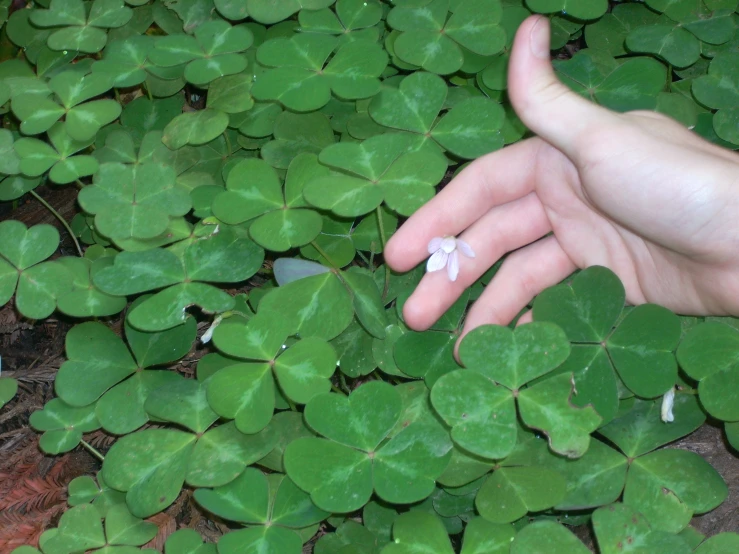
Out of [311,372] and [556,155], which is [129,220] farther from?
[556,155]

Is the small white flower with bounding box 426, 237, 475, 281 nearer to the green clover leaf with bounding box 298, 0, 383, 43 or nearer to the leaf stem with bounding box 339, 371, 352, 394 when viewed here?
the leaf stem with bounding box 339, 371, 352, 394

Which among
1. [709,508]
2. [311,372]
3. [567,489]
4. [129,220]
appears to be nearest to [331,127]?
[129,220]

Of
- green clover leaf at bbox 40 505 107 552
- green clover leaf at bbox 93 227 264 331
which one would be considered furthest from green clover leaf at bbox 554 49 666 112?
green clover leaf at bbox 40 505 107 552

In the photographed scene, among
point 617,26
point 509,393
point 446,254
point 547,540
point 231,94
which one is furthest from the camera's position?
point 617,26

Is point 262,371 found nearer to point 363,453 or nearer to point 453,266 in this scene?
point 363,453

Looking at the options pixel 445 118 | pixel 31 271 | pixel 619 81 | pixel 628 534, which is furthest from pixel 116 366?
pixel 619 81

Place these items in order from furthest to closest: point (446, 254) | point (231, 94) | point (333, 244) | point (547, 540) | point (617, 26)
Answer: point (617, 26) → point (231, 94) → point (333, 244) → point (446, 254) → point (547, 540)

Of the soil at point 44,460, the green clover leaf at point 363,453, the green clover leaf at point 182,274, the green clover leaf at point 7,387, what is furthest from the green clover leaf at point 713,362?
the green clover leaf at point 7,387
